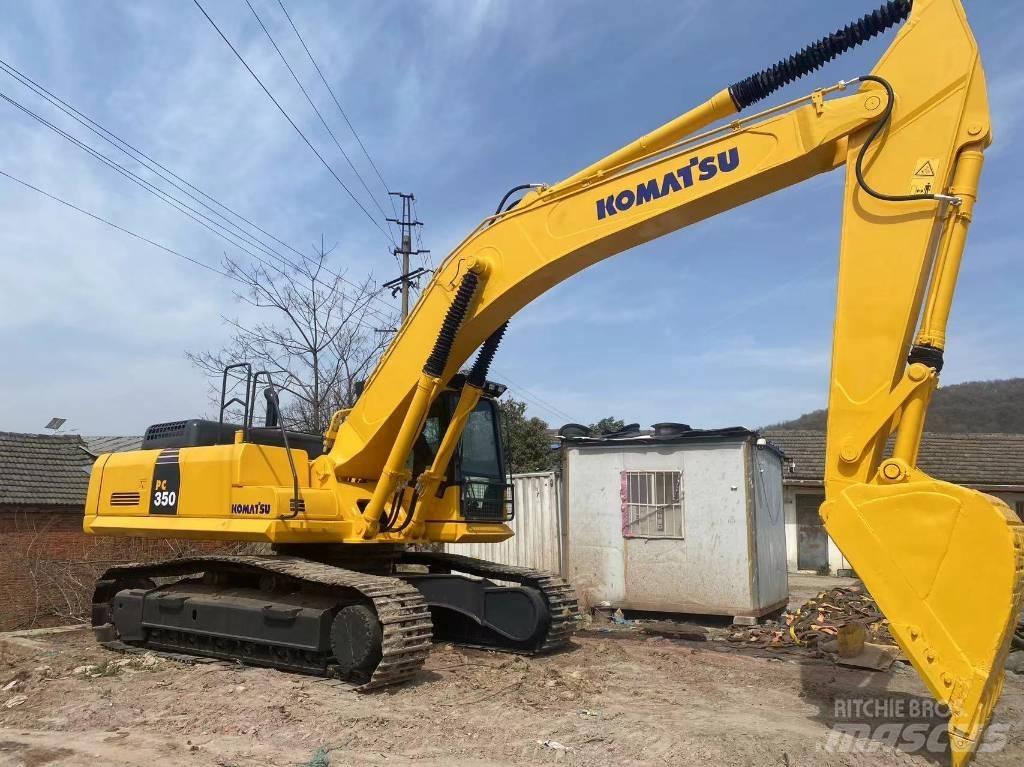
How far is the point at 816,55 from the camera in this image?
19.4 ft

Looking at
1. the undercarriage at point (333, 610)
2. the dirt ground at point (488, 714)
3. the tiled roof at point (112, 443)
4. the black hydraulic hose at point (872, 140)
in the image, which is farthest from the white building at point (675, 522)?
the tiled roof at point (112, 443)

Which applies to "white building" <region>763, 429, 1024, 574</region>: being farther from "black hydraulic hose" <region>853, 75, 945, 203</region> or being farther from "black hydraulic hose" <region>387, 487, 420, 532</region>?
"black hydraulic hose" <region>853, 75, 945, 203</region>

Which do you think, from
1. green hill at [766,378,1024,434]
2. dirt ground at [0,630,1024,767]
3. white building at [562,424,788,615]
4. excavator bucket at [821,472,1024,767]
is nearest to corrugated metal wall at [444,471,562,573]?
white building at [562,424,788,615]

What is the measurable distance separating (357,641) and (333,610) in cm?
51

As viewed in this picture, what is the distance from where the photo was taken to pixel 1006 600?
428cm

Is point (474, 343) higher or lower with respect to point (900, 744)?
higher

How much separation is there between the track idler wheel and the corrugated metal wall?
710 centimetres

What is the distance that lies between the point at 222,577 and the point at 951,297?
25.5 feet

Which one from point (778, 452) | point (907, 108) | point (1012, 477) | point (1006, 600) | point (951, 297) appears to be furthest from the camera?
point (1012, 477)

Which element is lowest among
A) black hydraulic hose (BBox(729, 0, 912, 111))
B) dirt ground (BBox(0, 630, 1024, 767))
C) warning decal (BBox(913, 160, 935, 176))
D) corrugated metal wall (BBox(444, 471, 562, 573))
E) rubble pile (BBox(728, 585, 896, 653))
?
dirt ground (BBox(0, 630, 1024, 767))

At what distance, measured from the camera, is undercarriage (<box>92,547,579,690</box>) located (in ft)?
24.1

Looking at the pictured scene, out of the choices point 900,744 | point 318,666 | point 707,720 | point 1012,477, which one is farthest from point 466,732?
point 1012,477

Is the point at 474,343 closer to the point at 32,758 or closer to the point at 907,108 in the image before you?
the point at 907,108

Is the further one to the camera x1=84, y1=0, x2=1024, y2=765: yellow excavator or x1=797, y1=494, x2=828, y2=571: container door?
x1=797, y1=494, x2=828, y2=571: container door
